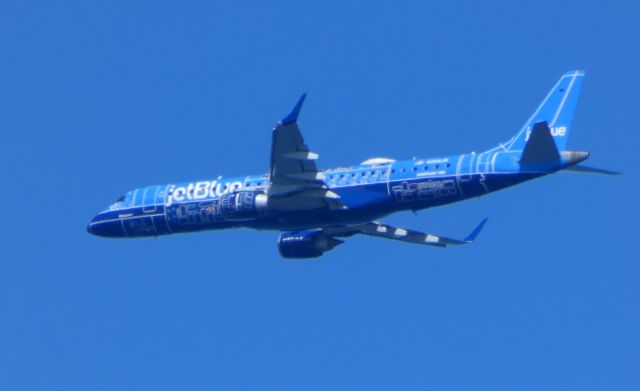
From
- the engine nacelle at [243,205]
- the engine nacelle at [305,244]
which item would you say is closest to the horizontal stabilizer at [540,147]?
the engine nacelle at [243,205]

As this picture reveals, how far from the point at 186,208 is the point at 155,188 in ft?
10.8

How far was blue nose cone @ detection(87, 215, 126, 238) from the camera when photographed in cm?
9006

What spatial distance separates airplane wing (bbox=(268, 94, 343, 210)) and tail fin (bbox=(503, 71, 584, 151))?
8.76 m

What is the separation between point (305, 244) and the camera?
88.6m

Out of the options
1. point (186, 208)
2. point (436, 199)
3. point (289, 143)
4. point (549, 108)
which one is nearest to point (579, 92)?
point (549, 108)

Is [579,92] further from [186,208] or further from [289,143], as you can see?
[186,208]

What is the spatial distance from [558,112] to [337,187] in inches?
425

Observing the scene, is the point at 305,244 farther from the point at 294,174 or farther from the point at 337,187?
the point at 294,174

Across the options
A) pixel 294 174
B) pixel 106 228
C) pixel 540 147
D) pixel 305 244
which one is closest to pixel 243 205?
pixel 294 174

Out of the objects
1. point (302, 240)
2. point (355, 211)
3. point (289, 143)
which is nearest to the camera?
point (289, 143)

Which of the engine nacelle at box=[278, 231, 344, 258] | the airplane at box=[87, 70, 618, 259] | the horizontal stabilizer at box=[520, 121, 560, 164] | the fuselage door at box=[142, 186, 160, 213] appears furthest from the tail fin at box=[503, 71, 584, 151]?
the fuselage door at box=[142, 186, 160, 213]

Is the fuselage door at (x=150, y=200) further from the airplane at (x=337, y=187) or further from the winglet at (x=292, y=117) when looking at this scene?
the winglet at (x=292, y=117)

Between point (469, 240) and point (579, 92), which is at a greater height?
point (579, 92)

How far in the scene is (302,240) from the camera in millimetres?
88562
